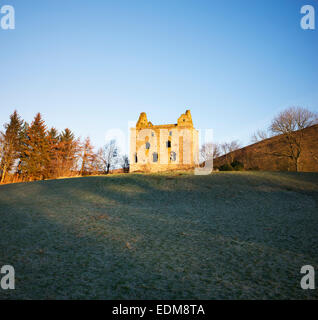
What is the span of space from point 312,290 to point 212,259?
1.69 m

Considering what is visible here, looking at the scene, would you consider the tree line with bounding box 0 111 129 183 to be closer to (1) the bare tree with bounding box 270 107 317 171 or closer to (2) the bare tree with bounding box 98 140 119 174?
(2) the bare tree with bounding box 98 140 119 174

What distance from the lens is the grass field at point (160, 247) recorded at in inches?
128

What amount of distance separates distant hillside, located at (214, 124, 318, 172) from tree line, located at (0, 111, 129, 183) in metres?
25.9

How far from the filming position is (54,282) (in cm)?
337

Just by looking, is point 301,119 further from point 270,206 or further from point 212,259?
point 212,259

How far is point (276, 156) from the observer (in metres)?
29.3

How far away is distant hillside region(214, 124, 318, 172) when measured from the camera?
28.7 m

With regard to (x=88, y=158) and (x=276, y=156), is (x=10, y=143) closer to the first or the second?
(x=88, y=158)

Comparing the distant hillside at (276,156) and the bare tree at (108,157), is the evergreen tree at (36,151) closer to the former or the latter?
the bare tree at (108,157)

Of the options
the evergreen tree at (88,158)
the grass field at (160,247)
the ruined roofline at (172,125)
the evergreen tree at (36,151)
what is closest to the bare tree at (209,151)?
the ruined roofline at (172,125)

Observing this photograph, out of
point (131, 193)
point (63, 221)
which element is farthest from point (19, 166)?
point (63, 221)

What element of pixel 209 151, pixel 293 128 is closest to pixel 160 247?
pixel 293 128

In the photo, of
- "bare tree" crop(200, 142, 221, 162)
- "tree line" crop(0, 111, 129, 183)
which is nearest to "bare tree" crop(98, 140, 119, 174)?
"tree line" crop(0, 111, 129, 183)
